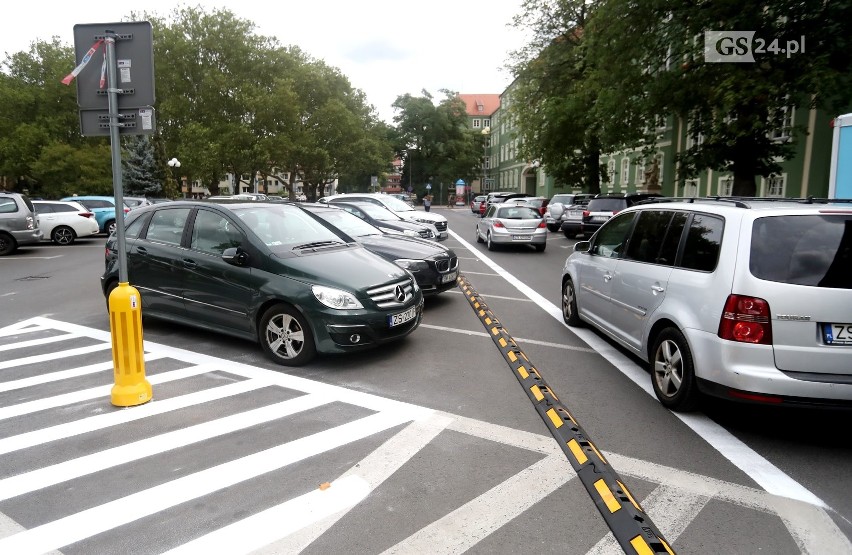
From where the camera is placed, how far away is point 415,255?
340 inches

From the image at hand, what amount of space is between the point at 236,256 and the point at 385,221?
7.24 metres

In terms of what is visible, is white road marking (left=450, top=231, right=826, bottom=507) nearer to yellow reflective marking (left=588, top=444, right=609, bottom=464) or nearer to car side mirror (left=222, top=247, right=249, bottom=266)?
yellow reflective marking (left=588, top=444, right=609, bottom=464)

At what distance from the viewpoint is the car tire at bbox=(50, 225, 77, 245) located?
2012cm

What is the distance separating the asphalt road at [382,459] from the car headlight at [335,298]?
67 centimetres

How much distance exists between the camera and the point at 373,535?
9.73 feet

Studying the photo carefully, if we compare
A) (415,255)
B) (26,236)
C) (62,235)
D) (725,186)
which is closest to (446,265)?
(415,255)

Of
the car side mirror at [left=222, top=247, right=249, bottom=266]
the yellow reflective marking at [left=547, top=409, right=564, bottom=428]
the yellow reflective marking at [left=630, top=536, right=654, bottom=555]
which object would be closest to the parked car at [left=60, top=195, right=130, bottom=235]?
the car side mirror at [left=222, top=247, right=249, bottom=266]

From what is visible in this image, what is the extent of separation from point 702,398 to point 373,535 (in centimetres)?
296

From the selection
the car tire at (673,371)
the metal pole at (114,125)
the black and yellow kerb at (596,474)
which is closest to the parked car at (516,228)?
the black and yellow kerb at (596,474)

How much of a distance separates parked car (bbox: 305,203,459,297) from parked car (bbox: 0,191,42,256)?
1248 cm

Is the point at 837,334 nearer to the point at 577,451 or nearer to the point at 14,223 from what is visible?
the point at 577,451

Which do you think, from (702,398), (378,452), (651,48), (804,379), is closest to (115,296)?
(378,452)

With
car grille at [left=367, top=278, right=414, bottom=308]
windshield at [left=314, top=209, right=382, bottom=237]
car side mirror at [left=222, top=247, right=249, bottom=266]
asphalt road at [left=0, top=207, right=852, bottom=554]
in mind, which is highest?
windshield at [left=314, top=209, right=382, bottom=237]

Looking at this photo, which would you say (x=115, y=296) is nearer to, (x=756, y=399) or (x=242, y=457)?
(x=242, y=457)
